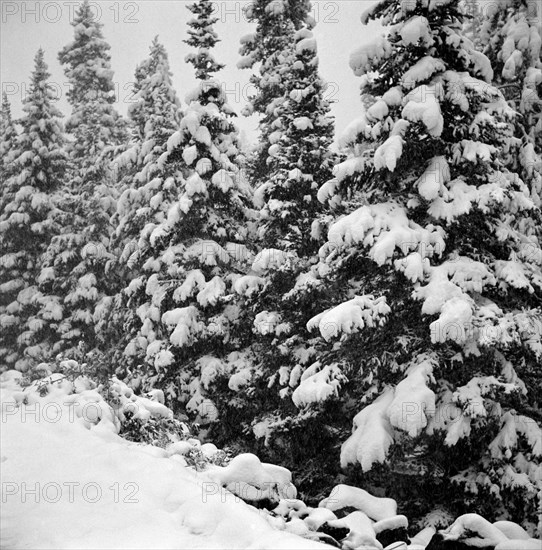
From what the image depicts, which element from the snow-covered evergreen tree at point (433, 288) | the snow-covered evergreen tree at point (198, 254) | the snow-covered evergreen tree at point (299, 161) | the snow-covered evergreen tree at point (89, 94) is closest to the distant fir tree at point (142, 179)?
the snow-covered evergreen tree at point (198, 254)

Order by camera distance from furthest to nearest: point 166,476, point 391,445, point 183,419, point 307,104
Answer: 1. point 307,104
2. point 183,419
3. point 391,445
4. point 166,476

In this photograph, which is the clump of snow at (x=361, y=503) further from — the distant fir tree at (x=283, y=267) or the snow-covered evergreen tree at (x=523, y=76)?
the snow-covered evergreen tree at (x=523, y=76)

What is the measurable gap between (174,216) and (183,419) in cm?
574

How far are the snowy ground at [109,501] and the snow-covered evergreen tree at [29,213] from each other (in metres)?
19.2

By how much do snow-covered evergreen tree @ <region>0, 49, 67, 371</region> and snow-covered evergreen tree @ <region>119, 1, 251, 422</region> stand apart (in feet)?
32.5

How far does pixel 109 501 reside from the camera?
580 centimetres

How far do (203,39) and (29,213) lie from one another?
13.2 metres

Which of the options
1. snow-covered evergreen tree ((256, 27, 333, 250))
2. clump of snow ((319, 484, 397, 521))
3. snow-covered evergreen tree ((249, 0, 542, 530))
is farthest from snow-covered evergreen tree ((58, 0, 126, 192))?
clump of snow ((319, 484, 397, 521))

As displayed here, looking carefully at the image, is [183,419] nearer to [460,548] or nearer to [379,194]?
[379,194]

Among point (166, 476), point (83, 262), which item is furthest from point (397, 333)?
point (83, 262)

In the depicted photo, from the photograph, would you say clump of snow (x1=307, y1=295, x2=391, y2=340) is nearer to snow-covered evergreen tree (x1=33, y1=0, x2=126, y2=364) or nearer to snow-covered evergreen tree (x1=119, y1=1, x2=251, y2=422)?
snow-covered evergreen tree (x1=119, y1=1, x2=251, y2=422)

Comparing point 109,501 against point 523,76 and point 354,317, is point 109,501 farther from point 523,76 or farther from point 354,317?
point 523,76

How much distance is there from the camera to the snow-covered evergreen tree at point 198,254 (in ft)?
50.8

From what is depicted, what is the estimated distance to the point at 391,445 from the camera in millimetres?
9328
